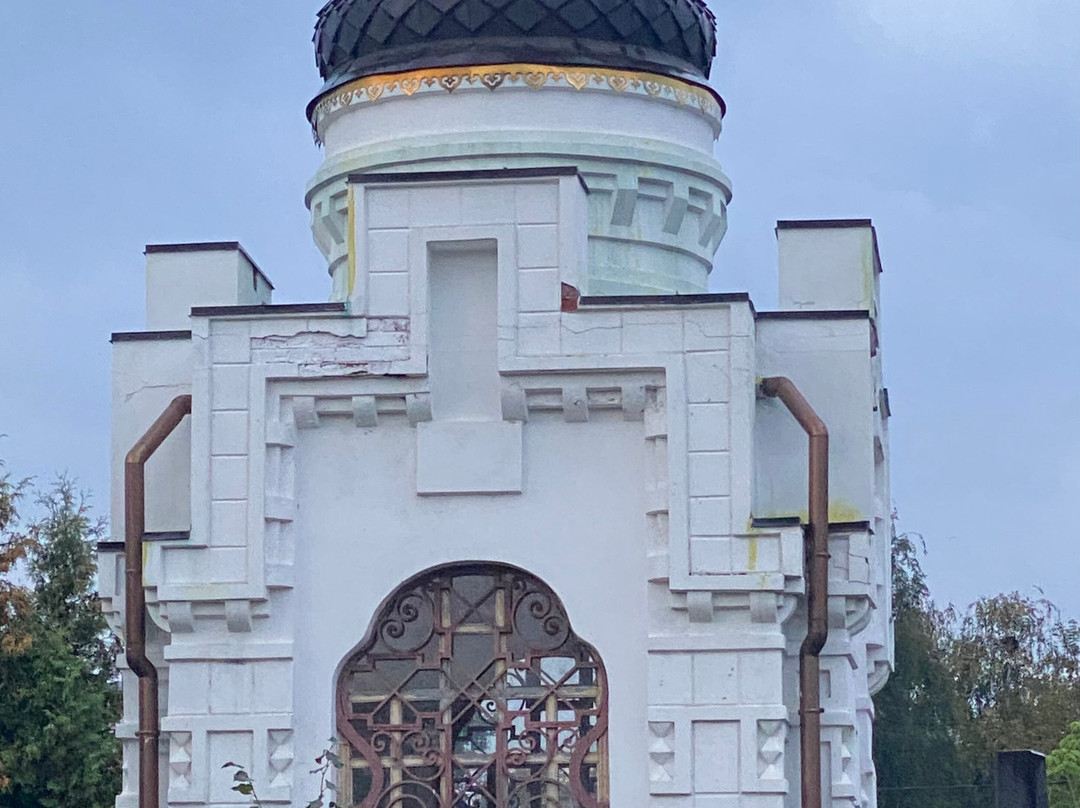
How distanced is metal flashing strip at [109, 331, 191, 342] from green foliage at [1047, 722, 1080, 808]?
20.4 m

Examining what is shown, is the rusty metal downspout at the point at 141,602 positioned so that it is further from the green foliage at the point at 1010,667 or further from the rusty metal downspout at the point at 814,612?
the green foliage at the point at 1010,667

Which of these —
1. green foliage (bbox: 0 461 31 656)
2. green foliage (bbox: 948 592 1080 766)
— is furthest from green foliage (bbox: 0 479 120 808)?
green foliage (bbox: 948 592 1080 766)

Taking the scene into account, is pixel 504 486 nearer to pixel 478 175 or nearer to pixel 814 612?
pixel 478 175

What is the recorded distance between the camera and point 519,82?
19.4 m

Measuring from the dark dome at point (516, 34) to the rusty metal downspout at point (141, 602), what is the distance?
3.40 meters

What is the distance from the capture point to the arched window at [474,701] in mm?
17516

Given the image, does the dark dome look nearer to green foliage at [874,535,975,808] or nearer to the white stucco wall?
the white stucco wall

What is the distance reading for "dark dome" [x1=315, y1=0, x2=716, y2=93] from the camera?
19469mm

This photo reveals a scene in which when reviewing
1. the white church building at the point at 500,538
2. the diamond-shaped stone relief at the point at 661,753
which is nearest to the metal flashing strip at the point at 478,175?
the white church building at the point at 500,538

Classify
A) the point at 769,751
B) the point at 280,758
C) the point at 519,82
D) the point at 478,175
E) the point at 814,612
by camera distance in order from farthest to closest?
the point at 519,82
the point at 478,175
the point at 280,758
the point at 814,612
the point at 769,751

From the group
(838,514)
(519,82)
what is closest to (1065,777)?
(838,514)

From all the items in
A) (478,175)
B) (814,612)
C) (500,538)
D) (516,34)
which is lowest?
(814,612)

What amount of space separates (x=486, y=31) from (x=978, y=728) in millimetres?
29846

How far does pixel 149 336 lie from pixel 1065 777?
70.6ft
